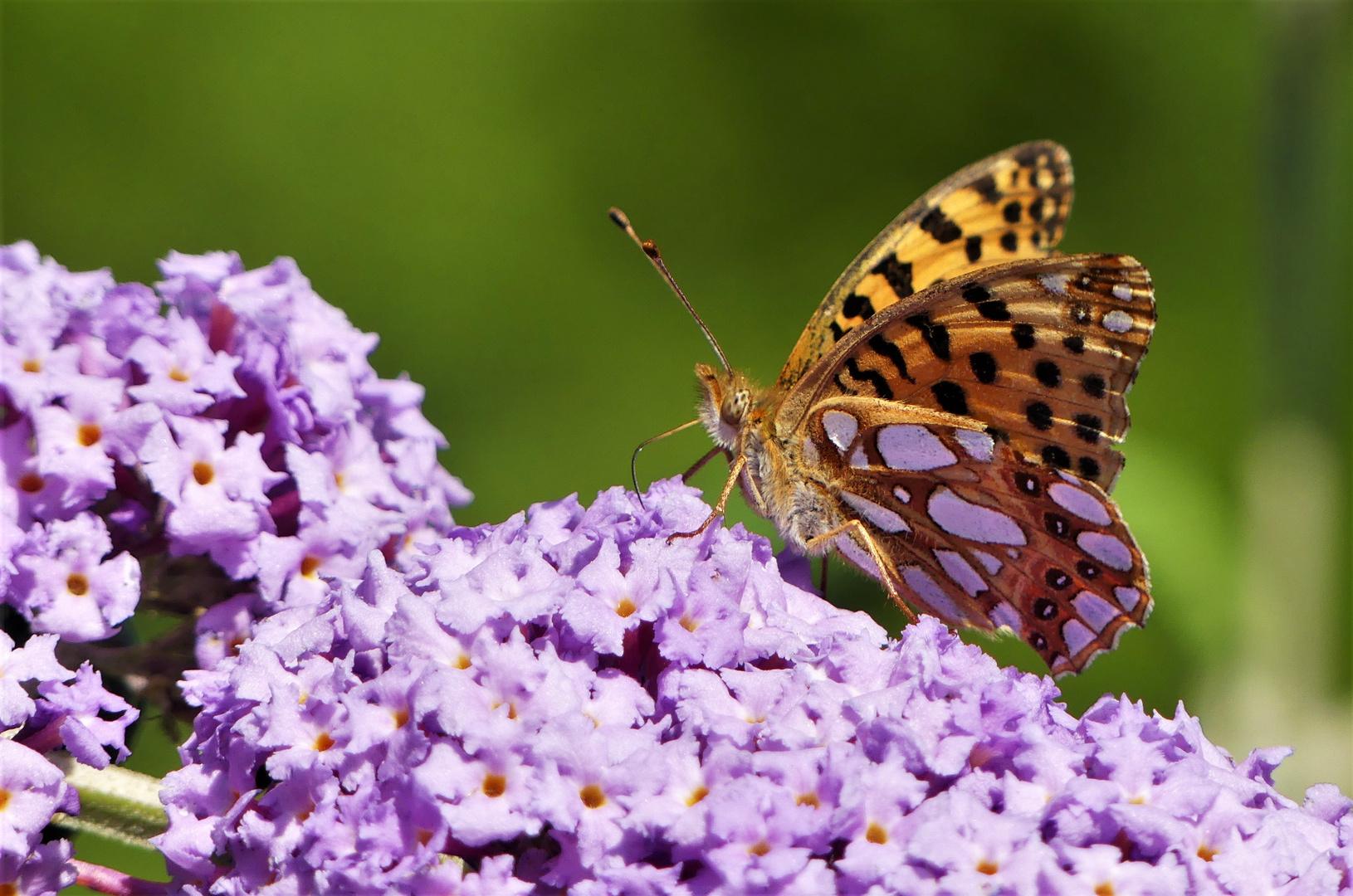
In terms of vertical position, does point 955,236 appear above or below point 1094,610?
above

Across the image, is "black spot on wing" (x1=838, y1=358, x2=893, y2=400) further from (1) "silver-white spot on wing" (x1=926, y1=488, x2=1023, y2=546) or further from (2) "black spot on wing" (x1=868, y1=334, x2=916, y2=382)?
(1) "silver-white spot on wing" (x1=926, y1=488, x2=1023, y2=546)

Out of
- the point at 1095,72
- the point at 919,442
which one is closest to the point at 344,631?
the point at 919,442

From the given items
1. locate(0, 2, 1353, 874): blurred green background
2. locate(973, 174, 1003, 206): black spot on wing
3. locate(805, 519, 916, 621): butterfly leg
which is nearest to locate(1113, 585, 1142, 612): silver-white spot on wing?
locate(805, 519, 916, 621): butterfly leg

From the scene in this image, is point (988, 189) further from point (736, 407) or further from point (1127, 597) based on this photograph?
point (1127, 597)

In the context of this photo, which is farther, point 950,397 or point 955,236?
point 955,236

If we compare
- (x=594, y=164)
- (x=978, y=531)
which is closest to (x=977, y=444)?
(x=978, y=531)

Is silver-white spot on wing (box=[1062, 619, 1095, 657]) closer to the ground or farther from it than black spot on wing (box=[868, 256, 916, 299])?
closer to the ground

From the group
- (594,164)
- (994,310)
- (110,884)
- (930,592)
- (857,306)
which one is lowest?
(110,884)
